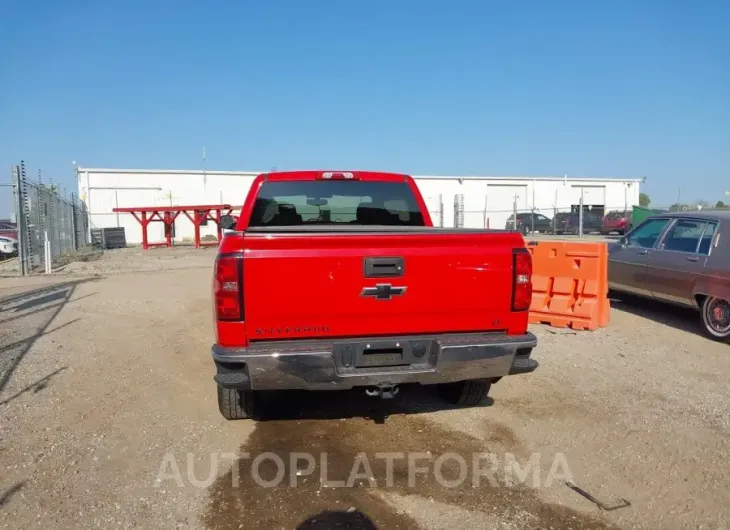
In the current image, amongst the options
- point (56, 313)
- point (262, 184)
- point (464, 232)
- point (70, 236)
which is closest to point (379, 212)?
point (262, 184)

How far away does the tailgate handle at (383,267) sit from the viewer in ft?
12.2

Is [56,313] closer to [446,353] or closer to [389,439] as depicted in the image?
[389,439]

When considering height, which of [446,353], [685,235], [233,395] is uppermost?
A: [685,235]

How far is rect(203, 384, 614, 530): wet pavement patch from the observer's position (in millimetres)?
3229

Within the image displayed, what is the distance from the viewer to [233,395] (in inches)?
172

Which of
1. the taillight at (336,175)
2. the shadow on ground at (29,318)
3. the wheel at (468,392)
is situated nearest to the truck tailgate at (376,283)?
the wheel at (468,392)

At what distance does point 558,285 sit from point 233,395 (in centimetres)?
545

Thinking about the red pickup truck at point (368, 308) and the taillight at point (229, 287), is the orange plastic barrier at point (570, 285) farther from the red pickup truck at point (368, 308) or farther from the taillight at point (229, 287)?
the taillight at point (229, 287)

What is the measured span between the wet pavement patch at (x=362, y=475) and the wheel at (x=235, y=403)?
0.20 metres

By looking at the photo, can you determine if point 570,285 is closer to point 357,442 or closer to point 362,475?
point 357,442

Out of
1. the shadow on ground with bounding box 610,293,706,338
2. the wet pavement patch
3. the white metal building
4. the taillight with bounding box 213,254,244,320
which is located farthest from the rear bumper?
the white metal building

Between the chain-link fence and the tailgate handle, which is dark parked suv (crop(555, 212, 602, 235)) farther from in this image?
the tailgate handle

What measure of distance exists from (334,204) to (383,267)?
2163 mm

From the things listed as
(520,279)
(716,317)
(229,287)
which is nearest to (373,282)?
(229,287)
